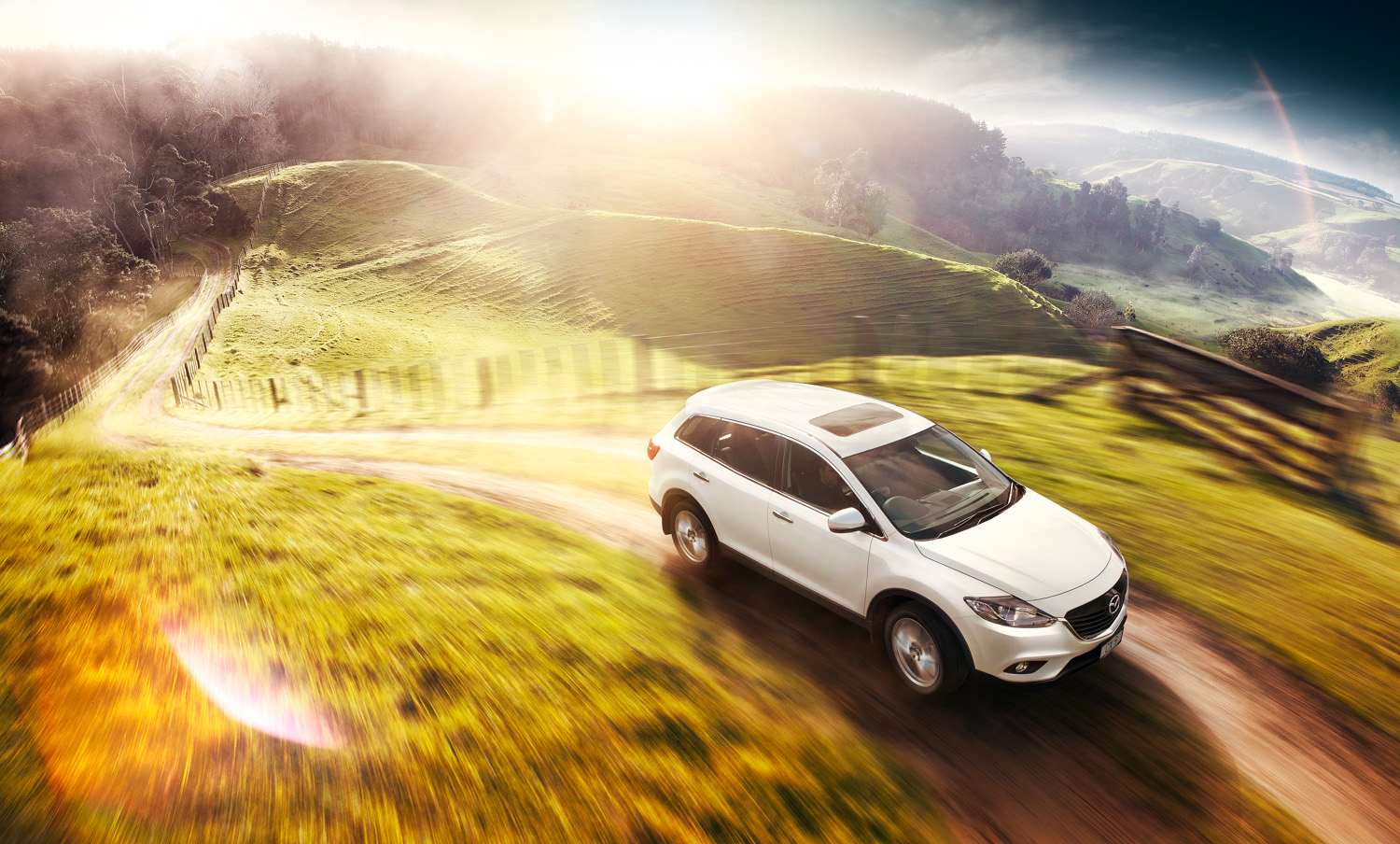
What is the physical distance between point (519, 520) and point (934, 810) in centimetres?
598

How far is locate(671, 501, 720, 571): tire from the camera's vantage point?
247 inches

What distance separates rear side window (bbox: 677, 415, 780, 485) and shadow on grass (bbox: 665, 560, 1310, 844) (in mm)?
1445

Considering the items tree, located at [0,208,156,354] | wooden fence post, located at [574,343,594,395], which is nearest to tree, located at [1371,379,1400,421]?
wooden fence post, located at [574,343,594,395]

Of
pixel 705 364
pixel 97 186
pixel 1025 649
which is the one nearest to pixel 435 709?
pixel 1025 649

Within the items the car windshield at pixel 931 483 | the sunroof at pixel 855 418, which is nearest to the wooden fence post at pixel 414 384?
the sunroof at pixel 855 418

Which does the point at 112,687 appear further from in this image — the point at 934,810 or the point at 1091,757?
the point at 1091,757

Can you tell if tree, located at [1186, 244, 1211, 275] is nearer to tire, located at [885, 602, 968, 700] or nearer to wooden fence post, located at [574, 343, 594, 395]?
wooden fence post, located at [574, 343, 594, 395]

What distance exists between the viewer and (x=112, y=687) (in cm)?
539

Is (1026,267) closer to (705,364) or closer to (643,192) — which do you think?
(643,192)

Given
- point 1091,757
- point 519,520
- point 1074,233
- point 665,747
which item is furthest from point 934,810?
point 1074,233

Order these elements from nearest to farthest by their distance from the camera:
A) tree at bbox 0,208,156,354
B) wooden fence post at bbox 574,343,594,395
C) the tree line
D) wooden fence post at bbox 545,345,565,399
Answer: wooden fence post at bbox 574,343,594,395
wooden fence post at bbox 545,345,565,399
the tree line
tree at bbox 0,208,156,354

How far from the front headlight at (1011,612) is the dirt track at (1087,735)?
1.57ft

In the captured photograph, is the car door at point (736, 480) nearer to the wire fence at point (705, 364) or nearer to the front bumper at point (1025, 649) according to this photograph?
the front bumper at point (1025, 649)

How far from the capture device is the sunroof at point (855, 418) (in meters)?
5.58
